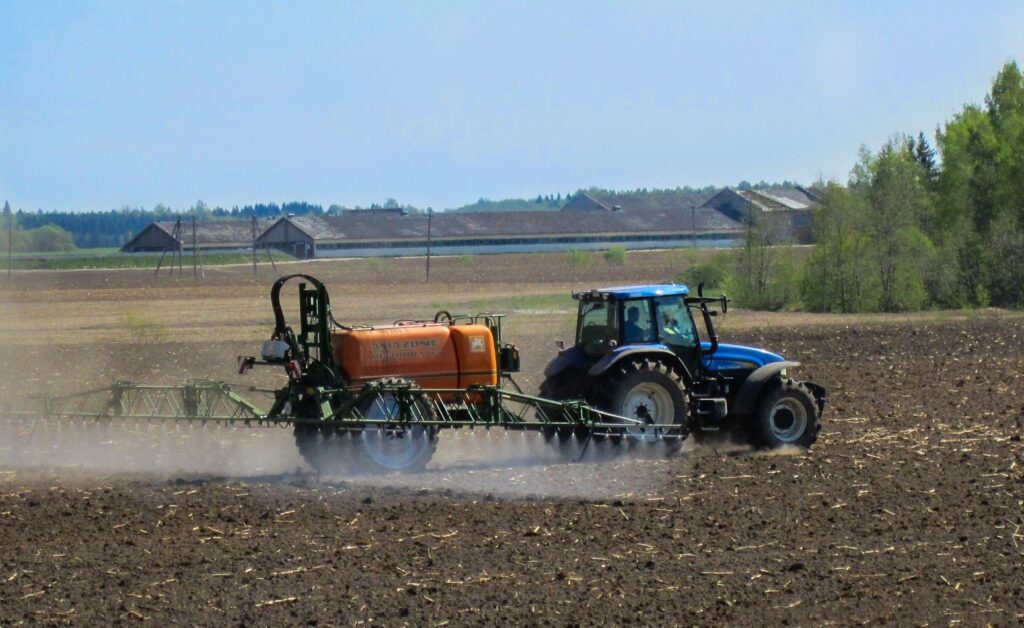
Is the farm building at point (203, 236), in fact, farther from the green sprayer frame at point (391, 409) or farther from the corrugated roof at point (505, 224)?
the green sprayer frame at point (391, 409)

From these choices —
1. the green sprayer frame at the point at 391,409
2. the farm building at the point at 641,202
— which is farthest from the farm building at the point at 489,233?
the green sprayer frame at the point at 391,409

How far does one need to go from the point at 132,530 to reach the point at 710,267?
41.1 meters

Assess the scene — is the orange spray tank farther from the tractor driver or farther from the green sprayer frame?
the tractor driver

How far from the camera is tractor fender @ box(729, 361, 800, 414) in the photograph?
16094mm

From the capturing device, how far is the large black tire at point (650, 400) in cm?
1541

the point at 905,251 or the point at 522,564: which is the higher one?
the point at 905,251

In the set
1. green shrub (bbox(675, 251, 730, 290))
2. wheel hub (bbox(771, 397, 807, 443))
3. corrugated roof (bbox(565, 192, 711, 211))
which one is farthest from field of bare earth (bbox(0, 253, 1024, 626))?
corrugated roof (bbox(565, 192, 711, 211))

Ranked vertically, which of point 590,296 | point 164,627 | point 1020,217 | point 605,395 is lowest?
point 164,627

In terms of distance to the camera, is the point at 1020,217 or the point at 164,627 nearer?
the point at 164,627

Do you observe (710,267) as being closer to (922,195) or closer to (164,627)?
(922,195)

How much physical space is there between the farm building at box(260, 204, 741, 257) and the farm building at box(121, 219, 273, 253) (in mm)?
2745

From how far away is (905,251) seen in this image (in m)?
45.2

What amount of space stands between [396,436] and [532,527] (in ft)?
9.99

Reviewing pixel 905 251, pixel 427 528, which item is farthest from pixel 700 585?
pixel 905 251
